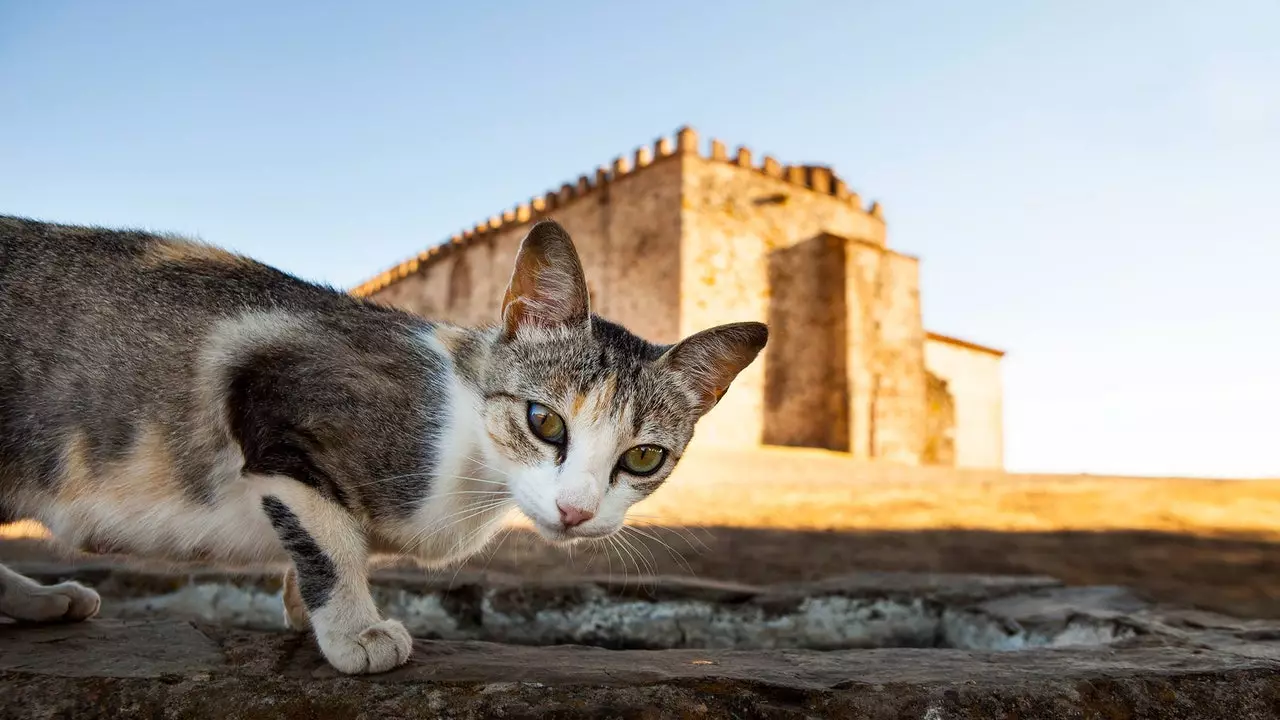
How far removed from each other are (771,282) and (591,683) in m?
13.4

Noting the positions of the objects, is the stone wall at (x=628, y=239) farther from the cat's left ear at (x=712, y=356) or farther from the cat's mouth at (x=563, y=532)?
the cat's mouth at (x=563, y=532)

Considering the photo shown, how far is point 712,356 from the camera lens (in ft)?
6.46

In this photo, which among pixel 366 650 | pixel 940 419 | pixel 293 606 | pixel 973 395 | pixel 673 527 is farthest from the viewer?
pixel 973 395

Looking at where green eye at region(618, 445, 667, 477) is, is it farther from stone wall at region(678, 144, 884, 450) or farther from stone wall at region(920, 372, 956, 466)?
stone wall at region(920, 372, 956, 466)

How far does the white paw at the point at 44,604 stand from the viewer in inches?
77.5

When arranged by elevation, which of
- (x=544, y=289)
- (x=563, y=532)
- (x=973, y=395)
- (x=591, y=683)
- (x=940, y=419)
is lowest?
(x=591, y=683)

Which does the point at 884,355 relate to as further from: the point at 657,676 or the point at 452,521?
the point at 657,676

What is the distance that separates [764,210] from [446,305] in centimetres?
773

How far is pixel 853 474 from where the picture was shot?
10125mm

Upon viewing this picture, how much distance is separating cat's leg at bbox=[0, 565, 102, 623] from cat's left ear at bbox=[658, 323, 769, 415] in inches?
59.9

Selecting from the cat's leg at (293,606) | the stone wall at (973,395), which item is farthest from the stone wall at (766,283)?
the cat's leg at (293,606)

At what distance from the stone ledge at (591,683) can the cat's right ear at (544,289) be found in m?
0.73

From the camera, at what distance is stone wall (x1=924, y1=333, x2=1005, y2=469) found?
20.0m

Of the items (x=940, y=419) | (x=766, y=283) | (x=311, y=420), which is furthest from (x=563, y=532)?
(x=940, y=419)
